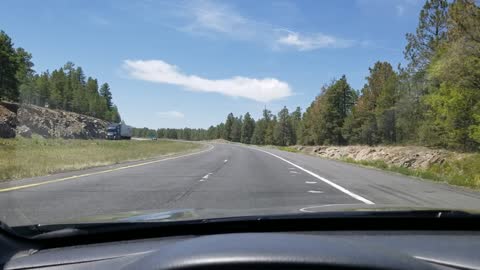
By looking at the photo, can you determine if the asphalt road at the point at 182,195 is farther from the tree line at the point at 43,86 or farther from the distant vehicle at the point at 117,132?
the distant vehicle at the point at 117,132

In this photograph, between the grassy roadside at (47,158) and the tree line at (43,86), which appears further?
the tree line at (43,86)

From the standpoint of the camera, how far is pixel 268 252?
2.37 metres

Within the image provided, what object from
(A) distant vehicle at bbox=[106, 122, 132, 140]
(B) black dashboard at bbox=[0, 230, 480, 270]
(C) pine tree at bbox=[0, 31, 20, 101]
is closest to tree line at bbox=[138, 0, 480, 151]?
(B) black dashboard at bbox=[0, 230, 480, 270]

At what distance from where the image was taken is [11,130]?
62.2 metres

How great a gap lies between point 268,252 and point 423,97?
186 feet

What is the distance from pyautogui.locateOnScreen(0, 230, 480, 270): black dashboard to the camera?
233cm

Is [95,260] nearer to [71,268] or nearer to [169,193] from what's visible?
[71,268]

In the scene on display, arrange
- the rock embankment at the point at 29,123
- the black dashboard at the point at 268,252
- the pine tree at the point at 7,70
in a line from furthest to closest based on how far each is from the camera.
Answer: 1. the pine tree at the point at 7,70
2. the rock embankment at the point at 29,123
3. the black dashboard at the point at 268,252

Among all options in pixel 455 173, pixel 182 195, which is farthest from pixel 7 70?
pixel 182 195

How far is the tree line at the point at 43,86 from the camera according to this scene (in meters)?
82.6

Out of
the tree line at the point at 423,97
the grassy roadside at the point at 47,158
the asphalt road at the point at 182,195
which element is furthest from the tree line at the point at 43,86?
the asphalt road at the point at 182,195

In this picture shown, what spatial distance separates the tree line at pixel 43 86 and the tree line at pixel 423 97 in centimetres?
5302

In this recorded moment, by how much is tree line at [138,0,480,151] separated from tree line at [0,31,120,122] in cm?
5302

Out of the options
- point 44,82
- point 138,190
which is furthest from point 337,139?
point 138,190
